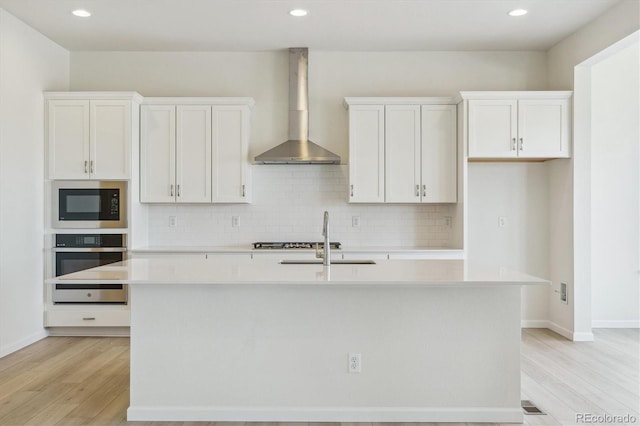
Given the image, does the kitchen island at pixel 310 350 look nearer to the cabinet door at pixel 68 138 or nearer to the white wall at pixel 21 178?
the white wall at pixel 21 178

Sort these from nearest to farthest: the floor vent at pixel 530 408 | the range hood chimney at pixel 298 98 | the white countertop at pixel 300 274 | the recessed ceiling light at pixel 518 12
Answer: the white countertop at pixel 300 274, the floor vent at pixel 530 408, the recessed ceiling light at pixel 518 12, the range hood chimney at pixel 298 98

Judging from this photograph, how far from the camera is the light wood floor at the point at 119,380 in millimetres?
3016

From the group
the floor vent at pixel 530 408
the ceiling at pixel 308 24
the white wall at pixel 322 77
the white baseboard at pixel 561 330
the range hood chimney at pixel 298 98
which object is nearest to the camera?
the floor vent at pixel 530 408

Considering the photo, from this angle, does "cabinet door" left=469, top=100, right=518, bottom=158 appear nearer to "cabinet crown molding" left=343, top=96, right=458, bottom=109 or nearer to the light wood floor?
"cabinet crown molding" left=343, top=96, right=458, bottom=109

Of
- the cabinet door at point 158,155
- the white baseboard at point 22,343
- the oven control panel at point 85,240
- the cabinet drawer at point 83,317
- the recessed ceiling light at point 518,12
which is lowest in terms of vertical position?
the white baseboard at point 22,343

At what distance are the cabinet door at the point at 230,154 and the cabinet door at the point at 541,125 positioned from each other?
2.67 meters

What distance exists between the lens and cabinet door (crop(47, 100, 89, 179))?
4871mm

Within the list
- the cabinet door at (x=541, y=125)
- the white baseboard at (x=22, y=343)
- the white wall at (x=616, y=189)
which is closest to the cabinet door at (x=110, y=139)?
the white baseboard at (x=22, y=343)

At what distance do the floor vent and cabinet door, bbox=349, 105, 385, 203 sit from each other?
242cm

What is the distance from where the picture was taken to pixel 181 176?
5.08 meters

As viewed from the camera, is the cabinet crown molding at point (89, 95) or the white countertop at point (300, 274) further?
the cabinet crown molding at point (89, 95)

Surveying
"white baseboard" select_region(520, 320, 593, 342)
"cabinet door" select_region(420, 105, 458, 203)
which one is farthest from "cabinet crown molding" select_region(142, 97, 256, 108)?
"white baseboard" select_region(520, 320, 593, 342)

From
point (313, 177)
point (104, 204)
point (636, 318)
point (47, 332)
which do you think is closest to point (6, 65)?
point (104, 204)

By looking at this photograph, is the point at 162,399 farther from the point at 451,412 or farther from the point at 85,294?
the point at 85,294
